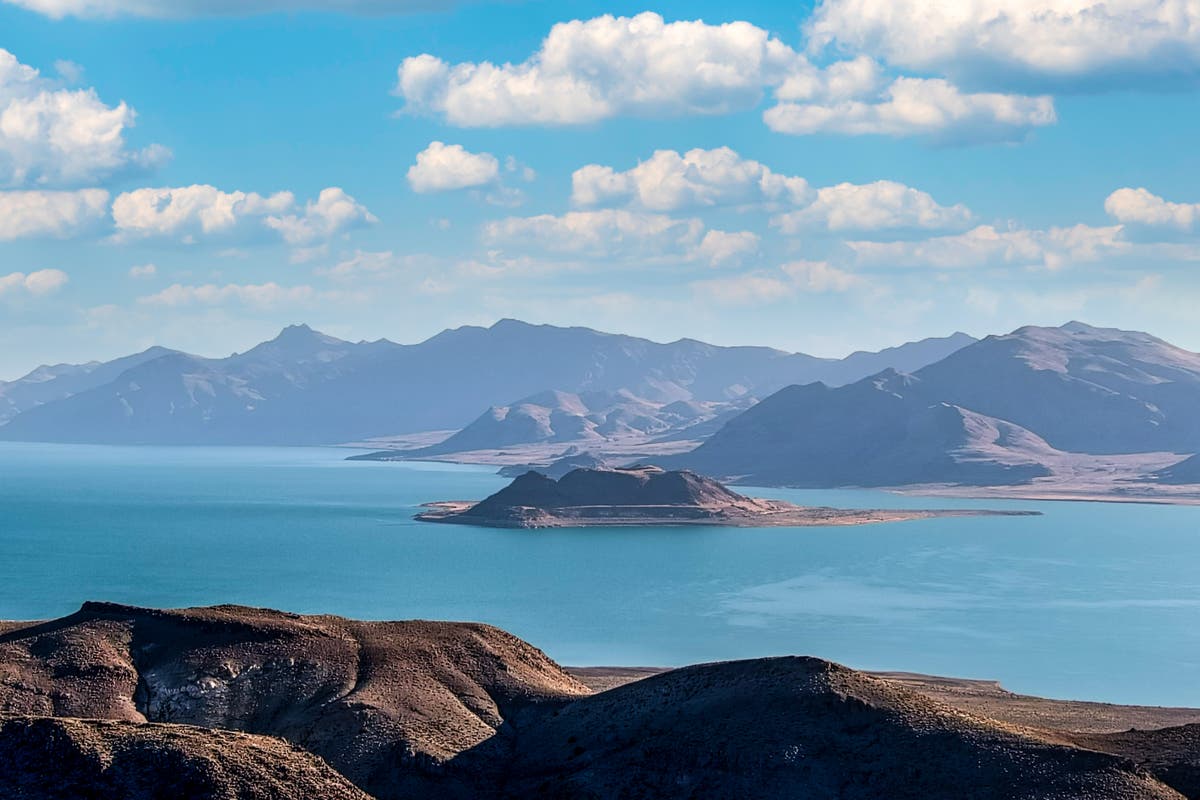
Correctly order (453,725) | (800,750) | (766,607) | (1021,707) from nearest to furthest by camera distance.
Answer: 1. (800,750)
2. (453,725)
3. (1021,707)
4. (766,607)

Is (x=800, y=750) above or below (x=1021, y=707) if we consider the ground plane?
above

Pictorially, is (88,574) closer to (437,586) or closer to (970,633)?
(437,586)

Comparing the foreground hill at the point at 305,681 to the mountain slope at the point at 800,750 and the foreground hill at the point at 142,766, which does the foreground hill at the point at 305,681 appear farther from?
the foreground hill at the point at 142,766

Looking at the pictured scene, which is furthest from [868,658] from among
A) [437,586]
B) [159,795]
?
[159,795]

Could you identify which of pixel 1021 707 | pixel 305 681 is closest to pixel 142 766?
pixel 305 681

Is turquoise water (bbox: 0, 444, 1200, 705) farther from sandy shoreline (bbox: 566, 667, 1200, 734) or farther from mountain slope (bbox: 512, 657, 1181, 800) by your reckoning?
mountain slope (bbox: 512, 657, 1181, 800)

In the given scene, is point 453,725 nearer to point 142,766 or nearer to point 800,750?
point 800,750

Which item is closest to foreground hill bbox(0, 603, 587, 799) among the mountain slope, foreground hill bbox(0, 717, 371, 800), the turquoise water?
the mountain slope

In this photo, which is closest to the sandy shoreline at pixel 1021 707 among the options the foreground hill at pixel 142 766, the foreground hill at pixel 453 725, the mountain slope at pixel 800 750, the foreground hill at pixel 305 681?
the mountain slope at pixel 800 750
